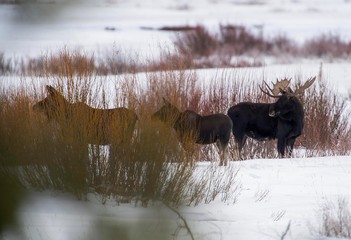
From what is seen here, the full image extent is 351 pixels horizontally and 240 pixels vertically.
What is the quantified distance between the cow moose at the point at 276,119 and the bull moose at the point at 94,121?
258 inches

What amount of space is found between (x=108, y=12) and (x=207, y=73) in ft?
84.9

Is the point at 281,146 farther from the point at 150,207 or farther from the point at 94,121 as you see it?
the point at 150,207

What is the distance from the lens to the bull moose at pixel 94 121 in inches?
195

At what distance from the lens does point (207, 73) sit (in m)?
26.8

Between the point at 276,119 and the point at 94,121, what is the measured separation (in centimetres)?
753

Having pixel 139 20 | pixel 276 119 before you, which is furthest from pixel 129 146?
pixel 276 119

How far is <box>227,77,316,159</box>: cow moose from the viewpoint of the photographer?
40.1 feet

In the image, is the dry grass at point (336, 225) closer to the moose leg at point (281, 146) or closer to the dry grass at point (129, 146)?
the dry grass at point (129, 146)

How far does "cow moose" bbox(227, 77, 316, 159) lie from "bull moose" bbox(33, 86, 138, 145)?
655 cm

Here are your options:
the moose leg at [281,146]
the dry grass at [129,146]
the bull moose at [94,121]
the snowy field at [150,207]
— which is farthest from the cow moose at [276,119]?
the bull moose at [94,121]

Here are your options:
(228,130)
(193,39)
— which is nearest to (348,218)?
(228,130)

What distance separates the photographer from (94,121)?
555 cm

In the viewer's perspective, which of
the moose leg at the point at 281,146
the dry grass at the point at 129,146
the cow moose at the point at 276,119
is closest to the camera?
the dry grass at the point at 129,146

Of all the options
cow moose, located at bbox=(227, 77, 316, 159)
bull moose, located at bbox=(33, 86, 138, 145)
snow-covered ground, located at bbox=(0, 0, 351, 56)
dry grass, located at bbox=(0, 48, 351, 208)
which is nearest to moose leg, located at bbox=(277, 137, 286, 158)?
cow moose, located at bbox=(227, 77, 316, 159)
